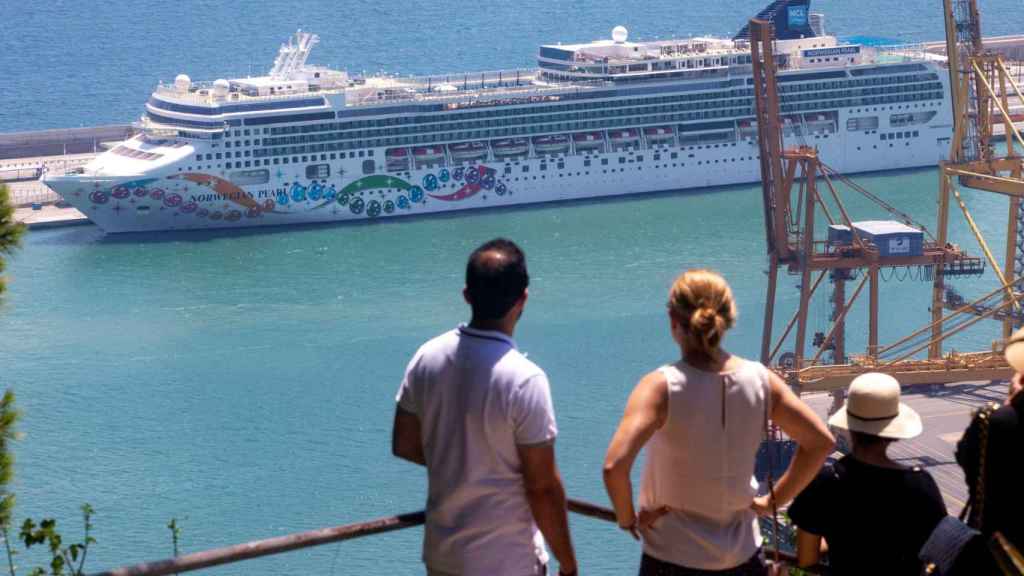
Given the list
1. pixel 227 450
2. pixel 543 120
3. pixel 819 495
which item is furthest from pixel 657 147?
pixel 819 495

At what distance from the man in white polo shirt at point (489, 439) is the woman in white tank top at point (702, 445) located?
0.39 ft

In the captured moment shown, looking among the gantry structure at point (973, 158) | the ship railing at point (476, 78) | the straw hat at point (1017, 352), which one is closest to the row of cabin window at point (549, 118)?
the ship railing at point (476, 78)

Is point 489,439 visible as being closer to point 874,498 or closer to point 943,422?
point 874,498

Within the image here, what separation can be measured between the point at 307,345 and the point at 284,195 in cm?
848

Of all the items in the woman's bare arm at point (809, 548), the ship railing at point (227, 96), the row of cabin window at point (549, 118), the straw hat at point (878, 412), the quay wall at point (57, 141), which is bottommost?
the woman's bare arm at point (809, 548)

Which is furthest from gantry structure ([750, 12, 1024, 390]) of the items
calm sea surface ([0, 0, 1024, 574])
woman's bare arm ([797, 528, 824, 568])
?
woman's bare arm ([797, 528, 824, 568])

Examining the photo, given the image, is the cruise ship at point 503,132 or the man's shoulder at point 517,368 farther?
the cruise ship at point 503,132

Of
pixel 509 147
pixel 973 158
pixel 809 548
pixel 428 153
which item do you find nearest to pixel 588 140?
pixel 509 147

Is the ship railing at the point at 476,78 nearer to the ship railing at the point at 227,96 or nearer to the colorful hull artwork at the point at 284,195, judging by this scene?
the ship railing at the point at 227,96

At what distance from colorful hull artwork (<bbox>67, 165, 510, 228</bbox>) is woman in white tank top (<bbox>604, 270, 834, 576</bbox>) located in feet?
68.0

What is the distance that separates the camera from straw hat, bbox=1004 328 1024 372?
6.99ft

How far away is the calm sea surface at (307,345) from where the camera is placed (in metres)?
10.9

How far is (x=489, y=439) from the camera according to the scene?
2.38 metres

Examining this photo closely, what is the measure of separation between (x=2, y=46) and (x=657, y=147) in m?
25.1
